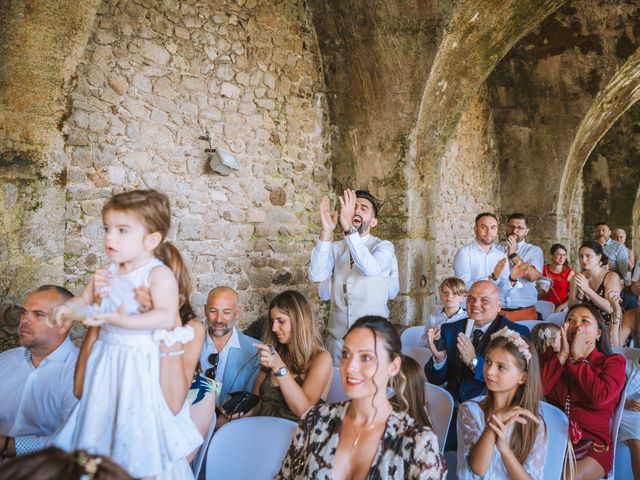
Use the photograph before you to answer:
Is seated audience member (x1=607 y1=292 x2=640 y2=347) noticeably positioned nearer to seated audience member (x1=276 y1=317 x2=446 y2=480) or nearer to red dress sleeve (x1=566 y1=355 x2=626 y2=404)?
red dress sleeve (x1=566 y1=355 x2=626 y2=404)

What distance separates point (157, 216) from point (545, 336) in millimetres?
2501

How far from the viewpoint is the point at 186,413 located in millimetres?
1772

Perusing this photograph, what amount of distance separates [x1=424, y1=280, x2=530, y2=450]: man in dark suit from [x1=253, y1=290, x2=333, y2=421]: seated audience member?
0.71m

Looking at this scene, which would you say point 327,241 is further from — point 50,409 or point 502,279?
point 50,409

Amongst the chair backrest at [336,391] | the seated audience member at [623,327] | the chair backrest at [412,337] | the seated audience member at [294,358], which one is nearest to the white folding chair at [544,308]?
the seated audience member at [623,327]

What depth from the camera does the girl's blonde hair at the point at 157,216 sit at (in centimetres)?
164

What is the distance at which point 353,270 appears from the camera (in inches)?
163

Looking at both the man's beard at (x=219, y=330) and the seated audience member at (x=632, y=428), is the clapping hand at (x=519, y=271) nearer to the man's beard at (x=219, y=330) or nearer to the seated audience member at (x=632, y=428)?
the seated audience member at (x=632, y=428)

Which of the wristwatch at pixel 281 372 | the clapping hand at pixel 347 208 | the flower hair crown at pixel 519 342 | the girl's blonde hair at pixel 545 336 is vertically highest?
the clapping hand at pixel 347 208

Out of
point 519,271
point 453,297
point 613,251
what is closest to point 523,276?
point 519,271

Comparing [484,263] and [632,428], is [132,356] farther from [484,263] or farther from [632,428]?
[484,263]

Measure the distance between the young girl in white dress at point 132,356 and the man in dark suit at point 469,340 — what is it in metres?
1.92

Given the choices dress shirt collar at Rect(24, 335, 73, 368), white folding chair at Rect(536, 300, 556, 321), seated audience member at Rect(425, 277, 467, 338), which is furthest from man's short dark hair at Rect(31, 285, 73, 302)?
white folding chair at Rect(536, 300, 556, 321)

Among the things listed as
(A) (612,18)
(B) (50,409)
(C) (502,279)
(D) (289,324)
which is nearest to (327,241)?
(D) (289,324)
